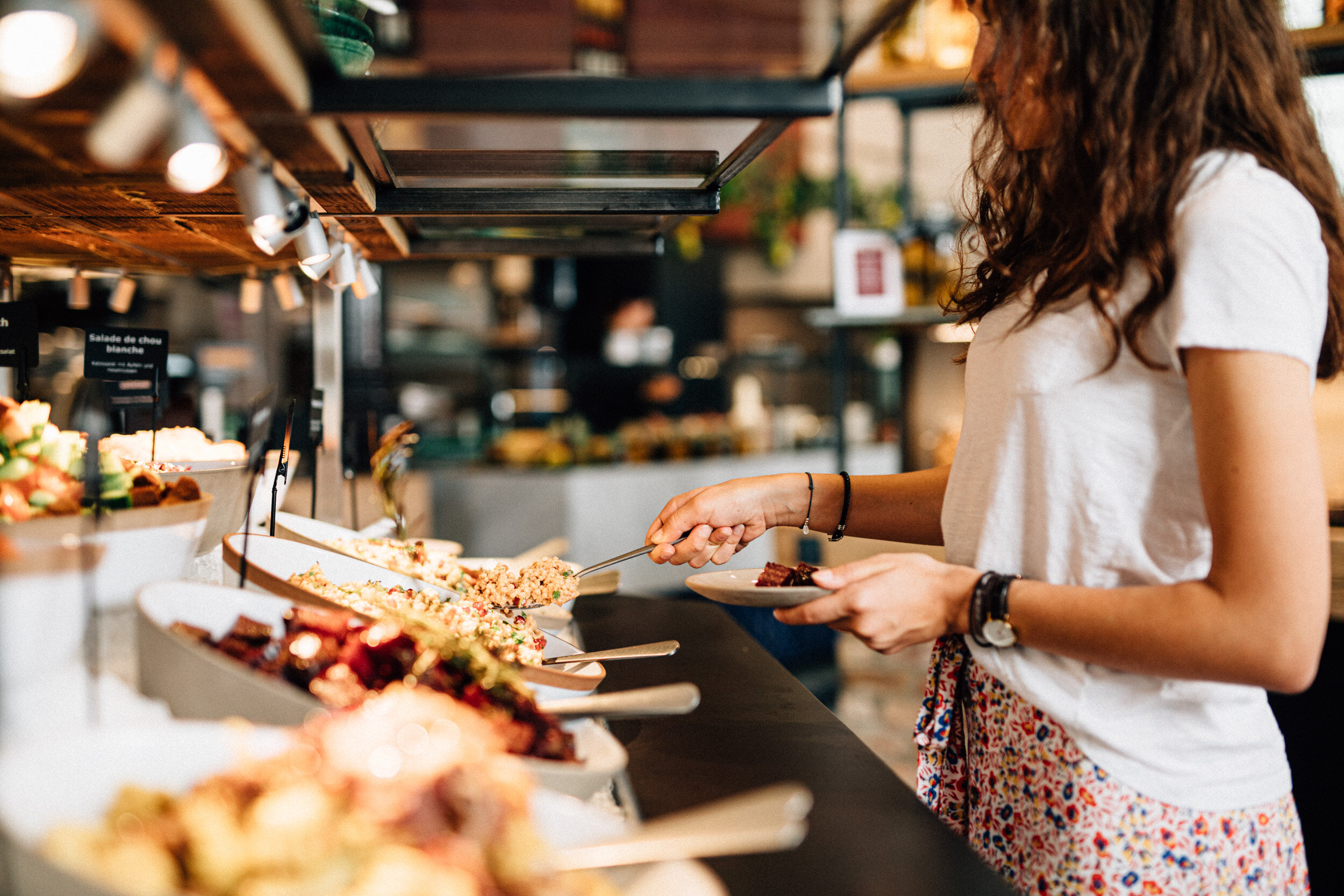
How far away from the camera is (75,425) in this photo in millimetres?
776

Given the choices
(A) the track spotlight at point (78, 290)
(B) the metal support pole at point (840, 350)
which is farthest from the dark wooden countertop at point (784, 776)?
(B) the metal support pole at point (840, 350)

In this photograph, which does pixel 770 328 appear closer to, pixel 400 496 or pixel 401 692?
pixel 400 496

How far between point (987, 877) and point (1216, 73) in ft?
2.56

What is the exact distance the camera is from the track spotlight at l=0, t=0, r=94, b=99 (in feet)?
1.87

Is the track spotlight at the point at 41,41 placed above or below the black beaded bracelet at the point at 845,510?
above

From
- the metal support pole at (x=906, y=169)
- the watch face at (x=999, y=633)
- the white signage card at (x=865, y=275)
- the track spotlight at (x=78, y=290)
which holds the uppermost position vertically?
the metal support pole at (x=906, y=169)

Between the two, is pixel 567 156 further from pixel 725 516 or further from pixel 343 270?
pixel 725 516

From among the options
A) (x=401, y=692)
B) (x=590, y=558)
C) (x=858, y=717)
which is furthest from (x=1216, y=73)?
(x=590, y=558)

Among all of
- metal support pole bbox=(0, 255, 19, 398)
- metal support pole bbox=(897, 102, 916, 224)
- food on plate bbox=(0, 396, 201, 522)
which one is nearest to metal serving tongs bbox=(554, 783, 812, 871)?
food on plate bbox=(0, 396, 201, 522)

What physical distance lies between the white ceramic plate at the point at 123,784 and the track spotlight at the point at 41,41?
0.46 meters

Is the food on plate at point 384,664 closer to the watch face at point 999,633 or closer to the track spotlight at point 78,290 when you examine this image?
Answer: the watch face at point 999,633

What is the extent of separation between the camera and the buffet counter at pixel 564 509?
437cm

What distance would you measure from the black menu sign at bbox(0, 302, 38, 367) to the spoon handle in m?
0.89

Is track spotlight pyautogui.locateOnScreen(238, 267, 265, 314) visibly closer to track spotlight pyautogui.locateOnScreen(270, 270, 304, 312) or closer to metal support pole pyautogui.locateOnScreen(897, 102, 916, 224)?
track spotlight pyautogui.locateOnScreen(270, 270, 304, 312)
